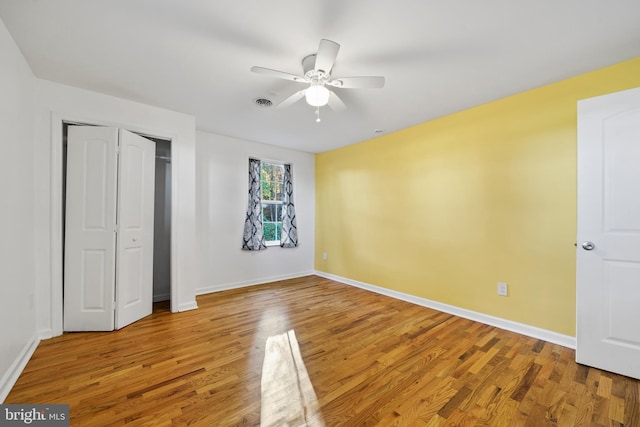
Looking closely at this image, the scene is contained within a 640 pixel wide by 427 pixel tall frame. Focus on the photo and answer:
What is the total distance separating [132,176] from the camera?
285 cm

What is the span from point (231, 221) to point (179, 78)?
92.7 inches

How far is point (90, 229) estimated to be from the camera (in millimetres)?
2656

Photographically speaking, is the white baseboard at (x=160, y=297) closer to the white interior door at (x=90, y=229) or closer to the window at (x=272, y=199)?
the white interior door at (x=90, y=229)

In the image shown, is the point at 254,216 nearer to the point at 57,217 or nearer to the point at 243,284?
the point at 243,284

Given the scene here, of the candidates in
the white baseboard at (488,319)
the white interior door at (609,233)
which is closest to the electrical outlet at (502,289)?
the white baseboard at (488,319)

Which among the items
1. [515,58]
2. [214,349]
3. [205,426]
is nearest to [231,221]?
[214,349]

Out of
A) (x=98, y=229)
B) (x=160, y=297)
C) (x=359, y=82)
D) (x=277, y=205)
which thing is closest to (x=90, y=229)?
(x=98, y=229)

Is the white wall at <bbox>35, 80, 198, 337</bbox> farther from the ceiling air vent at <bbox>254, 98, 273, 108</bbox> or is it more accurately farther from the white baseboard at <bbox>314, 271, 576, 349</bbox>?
the white baseboard at <bbox>314, 271, 576, 349</bbox>

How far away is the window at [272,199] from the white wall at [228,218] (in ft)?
0.67

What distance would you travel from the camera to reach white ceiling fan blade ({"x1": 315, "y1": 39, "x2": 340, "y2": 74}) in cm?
158

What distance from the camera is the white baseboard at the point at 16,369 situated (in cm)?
169

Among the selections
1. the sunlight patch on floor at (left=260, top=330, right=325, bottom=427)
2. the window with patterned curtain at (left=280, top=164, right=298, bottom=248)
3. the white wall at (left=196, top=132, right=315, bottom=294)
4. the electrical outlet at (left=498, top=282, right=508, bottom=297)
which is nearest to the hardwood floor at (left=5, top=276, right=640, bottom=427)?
the sunlight patch on floor at (left=260, top=330, right=325, bottom=427)

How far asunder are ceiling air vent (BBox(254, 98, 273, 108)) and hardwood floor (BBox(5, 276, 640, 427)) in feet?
8.07

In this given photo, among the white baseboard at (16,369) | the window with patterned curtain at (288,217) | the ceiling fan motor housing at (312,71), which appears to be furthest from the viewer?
the window with patterned curtain at (288,217)
